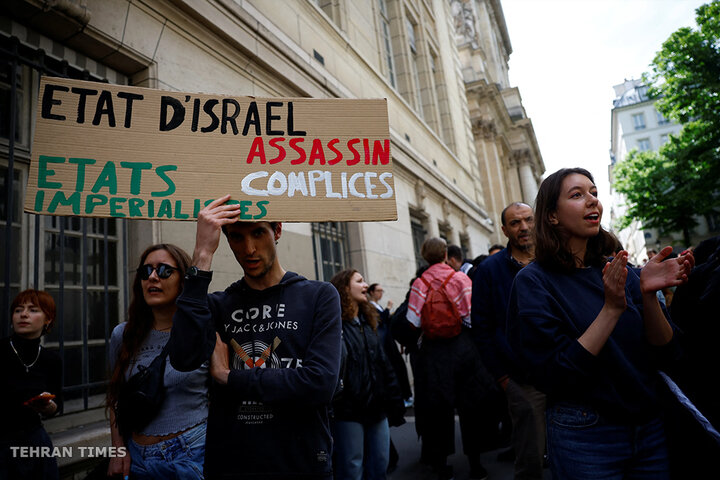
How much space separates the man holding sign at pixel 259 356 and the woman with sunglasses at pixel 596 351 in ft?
2.77

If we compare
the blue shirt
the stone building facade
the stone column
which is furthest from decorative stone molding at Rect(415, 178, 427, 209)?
the stone column

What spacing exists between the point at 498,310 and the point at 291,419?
6.28ft

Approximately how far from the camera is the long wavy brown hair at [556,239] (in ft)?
6.43

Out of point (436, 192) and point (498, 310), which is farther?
point (436, 192)

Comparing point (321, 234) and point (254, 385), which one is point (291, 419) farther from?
point (321, 234)

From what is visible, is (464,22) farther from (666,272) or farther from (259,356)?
(259,356)

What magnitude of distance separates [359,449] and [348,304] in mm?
1132

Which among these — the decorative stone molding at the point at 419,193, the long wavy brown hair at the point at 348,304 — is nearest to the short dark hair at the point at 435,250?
the long wavy brown hair at the point at 348,304

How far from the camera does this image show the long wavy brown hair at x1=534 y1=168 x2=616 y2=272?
1.96 meters

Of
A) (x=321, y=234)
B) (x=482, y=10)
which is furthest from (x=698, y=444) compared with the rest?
(x=482, y=10)

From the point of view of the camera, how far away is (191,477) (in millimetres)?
2076

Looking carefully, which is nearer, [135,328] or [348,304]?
[135,328]

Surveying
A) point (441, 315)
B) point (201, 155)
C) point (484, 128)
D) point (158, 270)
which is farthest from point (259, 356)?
point (484, 128)

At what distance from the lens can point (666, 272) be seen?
1.69 meters
